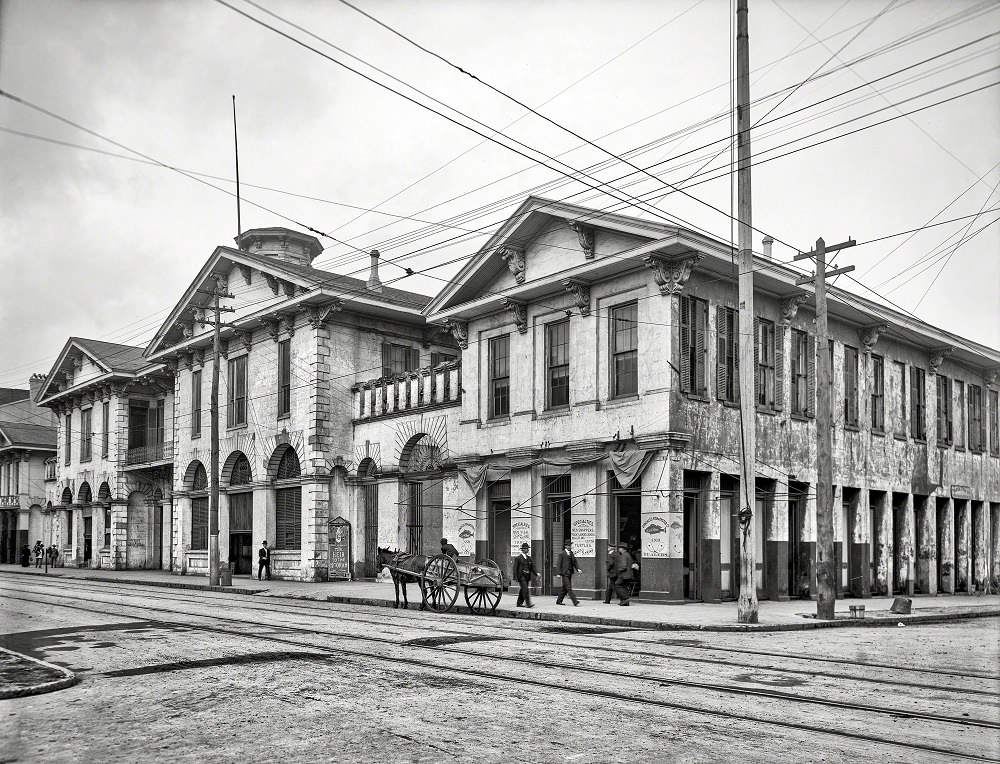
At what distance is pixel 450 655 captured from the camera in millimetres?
13117

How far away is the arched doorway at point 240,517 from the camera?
38.2m

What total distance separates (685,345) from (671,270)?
1.88m

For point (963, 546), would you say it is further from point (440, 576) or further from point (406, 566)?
point (406, 566)

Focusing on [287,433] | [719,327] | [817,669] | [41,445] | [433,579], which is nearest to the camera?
[817,669]

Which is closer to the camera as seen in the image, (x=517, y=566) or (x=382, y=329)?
(x=517, y=566)

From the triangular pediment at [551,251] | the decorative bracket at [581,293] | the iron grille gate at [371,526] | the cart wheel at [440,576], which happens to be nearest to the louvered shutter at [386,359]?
the iron grille gate at [371,526]

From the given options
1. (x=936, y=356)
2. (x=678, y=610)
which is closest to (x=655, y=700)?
(x=678, y=610)

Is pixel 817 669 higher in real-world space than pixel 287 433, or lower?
lower

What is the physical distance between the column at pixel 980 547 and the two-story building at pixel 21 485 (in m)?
52.3

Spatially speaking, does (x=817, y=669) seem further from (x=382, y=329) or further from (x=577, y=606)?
(x=382, y=329)

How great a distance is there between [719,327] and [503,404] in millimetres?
6805

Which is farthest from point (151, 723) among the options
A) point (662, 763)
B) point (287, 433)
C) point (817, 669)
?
point (287, 433)

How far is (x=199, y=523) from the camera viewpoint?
41.9 m

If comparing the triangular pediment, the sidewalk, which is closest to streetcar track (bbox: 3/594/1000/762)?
the sidewalk
